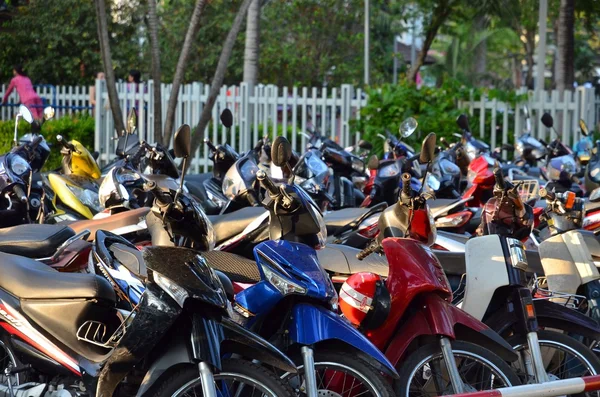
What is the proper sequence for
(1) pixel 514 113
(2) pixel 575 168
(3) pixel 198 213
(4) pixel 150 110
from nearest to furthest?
1. (3) pixel 198 213
2. (2) pixel 575 168
3. (1) pixel 514 113
4. (4) pixel 150 110

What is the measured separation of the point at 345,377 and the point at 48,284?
4.22 feet

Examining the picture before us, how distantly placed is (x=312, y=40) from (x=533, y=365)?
89.6 ft

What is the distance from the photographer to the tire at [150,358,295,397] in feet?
13.6

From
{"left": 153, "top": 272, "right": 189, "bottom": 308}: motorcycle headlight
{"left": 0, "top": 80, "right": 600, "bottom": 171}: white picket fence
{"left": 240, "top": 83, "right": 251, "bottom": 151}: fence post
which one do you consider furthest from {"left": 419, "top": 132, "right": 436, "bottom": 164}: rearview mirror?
{"left": 240, "top": 83, "right": 251, "bottom": 151}: fence post

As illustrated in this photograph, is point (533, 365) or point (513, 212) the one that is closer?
point (533, 365)

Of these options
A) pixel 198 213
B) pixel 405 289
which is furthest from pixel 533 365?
pixel 198 213

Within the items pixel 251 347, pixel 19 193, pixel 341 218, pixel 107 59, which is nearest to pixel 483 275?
pixel 251 347

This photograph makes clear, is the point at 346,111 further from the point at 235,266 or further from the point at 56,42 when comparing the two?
the point at 56,42

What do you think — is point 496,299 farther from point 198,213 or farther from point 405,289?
point 198,213

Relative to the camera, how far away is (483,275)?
526 cm

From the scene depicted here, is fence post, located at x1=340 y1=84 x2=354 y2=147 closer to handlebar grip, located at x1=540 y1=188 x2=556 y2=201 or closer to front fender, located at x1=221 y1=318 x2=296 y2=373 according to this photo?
handlebar grip, located at x1=540 y1=188 x2=556 y2=201

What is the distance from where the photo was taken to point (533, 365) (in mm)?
4984

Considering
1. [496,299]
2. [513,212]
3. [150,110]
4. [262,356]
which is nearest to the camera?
[262,356]

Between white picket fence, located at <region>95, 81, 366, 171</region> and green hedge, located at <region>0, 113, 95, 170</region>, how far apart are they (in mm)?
710
